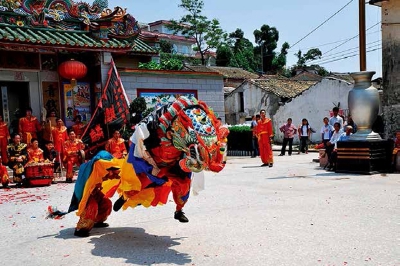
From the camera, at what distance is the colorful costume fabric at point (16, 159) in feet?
35.8

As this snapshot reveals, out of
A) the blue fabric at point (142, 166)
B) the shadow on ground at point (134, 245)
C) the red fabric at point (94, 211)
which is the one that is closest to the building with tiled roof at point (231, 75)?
the red fabric at point (94, 211)

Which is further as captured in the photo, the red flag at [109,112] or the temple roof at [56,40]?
the red flag at [109,112]

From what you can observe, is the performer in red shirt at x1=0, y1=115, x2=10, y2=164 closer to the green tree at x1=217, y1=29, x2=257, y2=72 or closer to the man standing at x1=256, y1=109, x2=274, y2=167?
the man standing at x1=256, y1=109, x2=274, y2=167

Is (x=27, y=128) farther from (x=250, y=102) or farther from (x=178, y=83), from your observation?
(x=250, y=102)

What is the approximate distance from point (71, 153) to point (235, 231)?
726 centimetres

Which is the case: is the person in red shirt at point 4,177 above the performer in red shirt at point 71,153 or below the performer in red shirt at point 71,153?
below

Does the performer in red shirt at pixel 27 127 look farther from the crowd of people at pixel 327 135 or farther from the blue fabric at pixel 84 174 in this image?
the blue fabric at pixel 84 174

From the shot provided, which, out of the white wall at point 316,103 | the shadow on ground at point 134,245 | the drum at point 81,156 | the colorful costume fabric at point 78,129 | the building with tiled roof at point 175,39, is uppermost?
the building with tiled roof at point 175,39

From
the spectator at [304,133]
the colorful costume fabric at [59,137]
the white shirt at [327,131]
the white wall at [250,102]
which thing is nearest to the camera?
the colorful costume fabric at [59,137]

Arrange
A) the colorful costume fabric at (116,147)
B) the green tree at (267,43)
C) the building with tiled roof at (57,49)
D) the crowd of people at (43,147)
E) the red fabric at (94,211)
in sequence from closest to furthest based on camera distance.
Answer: the red fabric at (94,211) → the colorful costume fabric at (116,147) → the crowd of people at (43,147) → the building with tiled roof at (57,49) → the green tree at (267,43)

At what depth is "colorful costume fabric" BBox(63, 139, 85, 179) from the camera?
11.5 metres

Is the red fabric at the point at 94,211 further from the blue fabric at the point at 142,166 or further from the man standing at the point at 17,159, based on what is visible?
the man standing at the point at 17,159

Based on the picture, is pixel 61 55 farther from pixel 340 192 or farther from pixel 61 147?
pixel 340 192

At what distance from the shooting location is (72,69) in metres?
13.0
